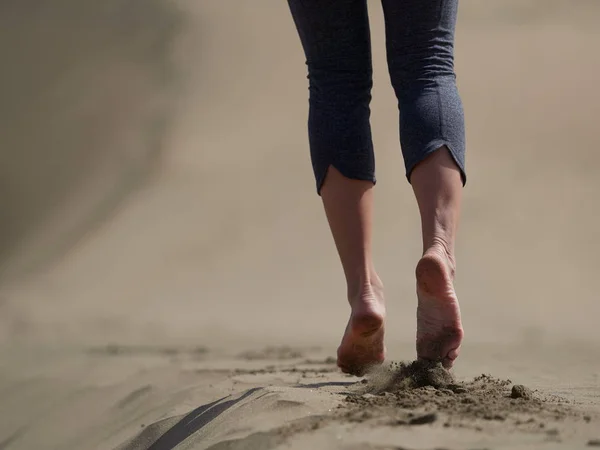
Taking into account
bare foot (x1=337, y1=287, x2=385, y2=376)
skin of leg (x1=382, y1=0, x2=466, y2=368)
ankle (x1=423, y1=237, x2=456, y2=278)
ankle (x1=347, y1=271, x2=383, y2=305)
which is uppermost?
skin of leg (x1=382, y1=0, x2=466, y2=368)

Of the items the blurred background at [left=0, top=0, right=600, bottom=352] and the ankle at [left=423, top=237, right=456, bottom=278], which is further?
the blurred background at [left=0, top=0, right=600, bottom=352]

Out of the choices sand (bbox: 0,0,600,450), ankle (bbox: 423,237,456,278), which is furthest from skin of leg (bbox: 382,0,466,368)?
sand (bbox: 0,0,600,450)

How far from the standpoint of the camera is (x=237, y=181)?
439 cm

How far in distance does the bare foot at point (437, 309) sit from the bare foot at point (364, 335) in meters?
0.13

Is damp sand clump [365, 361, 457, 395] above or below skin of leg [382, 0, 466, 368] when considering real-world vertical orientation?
below

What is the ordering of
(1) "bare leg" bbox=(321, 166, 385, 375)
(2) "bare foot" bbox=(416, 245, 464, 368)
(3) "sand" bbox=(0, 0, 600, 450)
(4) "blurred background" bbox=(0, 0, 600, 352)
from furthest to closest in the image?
(4) "blurred background" bbox=(0, 0, 600, 352)
(1) "bare leg" bbox=(321, 166, 385, 375)
(3) "sand" bbox=(0, 0, 600, 450)
(2) "bare foot" bbox=(416, 245, 464, 368)

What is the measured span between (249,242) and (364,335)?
7.96 feet

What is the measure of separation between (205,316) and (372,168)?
189 centimetres

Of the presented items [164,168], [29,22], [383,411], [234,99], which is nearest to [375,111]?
[234,99]

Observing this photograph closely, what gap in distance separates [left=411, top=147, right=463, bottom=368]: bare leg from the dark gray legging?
3 cm

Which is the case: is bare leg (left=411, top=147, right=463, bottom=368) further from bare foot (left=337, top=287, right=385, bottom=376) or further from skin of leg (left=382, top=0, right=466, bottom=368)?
bare foot (left=337, top=287, right=385, bottom=376)

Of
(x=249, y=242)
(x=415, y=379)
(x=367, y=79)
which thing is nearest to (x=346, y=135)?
(x=367, y=79)

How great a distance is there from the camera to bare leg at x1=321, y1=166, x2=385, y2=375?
1.62 m

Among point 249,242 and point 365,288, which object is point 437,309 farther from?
point 249,242
